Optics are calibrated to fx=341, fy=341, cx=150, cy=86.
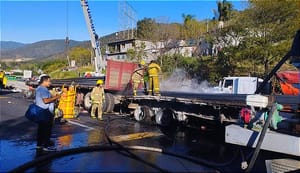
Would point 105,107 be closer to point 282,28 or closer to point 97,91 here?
point 97,91

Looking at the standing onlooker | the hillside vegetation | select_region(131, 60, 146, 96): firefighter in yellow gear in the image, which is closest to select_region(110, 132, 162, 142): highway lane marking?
the standing onlooker

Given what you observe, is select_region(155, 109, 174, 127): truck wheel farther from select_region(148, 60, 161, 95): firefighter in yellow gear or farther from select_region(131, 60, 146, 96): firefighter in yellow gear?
select_region(131, 60, 146, 96): firefighter in yellow gear

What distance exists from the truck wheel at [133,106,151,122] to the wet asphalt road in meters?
0.33

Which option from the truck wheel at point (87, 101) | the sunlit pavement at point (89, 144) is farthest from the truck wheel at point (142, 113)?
the truck wheel at point (87, 101)

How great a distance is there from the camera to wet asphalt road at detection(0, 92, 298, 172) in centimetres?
568

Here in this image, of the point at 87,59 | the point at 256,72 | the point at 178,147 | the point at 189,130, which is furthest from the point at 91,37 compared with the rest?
the point at 87,59

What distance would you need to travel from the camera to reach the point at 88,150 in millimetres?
6602

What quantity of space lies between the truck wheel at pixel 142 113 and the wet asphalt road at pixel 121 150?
328mm

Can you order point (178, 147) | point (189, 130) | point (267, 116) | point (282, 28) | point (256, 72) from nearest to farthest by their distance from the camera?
point (267, 116) < point (178, 147) < point (189, 130) < point (282, 28) < point (256, 72)

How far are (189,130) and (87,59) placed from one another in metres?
61.2

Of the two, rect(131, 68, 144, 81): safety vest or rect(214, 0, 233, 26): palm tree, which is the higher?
rect(214, 0, 233, 26): palm tree

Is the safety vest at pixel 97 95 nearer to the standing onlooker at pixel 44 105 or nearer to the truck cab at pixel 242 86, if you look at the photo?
the standing onlooker at pixel 44 105

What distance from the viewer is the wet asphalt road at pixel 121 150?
568cm

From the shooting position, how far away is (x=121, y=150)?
6637mm
